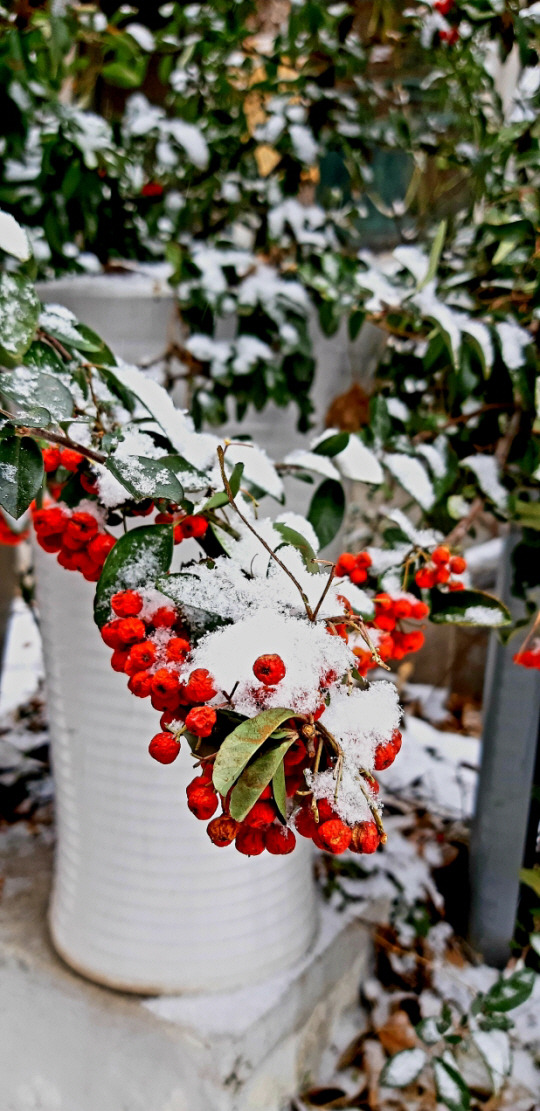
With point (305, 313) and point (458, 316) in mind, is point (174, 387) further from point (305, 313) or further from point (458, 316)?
point (458, 316)

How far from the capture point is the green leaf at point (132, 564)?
487 millimetres

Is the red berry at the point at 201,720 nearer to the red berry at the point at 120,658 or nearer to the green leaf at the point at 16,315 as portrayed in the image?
the red berry at the point at 120,658

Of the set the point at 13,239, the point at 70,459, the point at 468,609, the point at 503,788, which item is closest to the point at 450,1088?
the point at 503,788

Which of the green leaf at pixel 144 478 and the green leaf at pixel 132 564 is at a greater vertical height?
the green leaf at pixel 144 478

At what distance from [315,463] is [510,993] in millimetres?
714

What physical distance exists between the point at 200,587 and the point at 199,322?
0.58m

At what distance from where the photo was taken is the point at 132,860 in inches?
36.8

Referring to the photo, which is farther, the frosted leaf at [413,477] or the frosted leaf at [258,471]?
the frosted leaf at [413,477]

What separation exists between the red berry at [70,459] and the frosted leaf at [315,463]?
0.20m

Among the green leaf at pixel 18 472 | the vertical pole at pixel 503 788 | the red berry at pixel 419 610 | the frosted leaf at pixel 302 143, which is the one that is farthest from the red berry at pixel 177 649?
the frosted leaf at pixel 302 143

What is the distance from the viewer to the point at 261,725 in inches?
14.5

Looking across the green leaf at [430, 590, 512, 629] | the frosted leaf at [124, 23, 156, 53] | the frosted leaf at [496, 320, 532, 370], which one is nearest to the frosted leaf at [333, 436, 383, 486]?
the green leaf at [430, 590, 512, 629]

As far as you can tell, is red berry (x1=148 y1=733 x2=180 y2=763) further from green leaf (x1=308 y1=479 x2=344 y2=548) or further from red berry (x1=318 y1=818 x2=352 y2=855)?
green leaf (x1=308 y1=479 x2=344 y2=548)

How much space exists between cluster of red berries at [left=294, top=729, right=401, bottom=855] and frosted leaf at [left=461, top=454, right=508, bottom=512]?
18.2 inches
